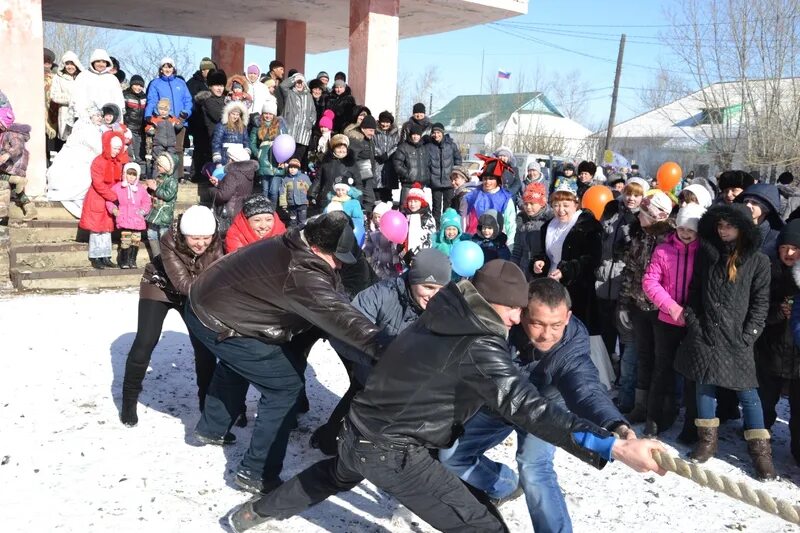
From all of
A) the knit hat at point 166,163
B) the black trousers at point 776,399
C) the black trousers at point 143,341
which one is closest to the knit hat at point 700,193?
the black trousers at point 776,399

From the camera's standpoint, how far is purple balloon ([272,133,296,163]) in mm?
9359

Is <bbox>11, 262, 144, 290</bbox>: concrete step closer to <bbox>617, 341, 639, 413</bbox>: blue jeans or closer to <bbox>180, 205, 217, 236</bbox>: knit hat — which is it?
<bbox>180, 205, 217, 236</bbox>: knit hat

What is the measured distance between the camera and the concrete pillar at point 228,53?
1730 centimetres

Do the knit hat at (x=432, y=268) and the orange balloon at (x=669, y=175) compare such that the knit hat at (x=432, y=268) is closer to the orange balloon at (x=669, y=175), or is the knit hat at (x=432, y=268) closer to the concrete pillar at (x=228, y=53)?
the orange balloon at (x=669, y=175)

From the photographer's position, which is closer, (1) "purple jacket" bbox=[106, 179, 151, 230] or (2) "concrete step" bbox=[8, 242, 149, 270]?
(2) "concrete step" bbox=[8, 242, 149, 270]

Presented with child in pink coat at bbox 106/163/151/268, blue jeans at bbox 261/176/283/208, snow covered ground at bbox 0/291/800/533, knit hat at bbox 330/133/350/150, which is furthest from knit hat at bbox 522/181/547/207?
child in pink coat at bbox 106/163/151/268

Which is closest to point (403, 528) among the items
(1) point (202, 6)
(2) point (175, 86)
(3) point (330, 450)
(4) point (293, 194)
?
(3) point (330, 450)

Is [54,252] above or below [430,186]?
below

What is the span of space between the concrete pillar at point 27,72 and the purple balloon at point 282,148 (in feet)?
9.94

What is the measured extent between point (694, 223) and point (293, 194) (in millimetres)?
5954

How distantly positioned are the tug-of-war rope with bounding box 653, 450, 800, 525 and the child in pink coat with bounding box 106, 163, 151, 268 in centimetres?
748

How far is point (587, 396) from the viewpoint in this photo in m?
3.12

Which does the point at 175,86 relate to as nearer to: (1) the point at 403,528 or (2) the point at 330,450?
(2) the point at 330,450

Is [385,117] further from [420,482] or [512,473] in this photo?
[420,482]
